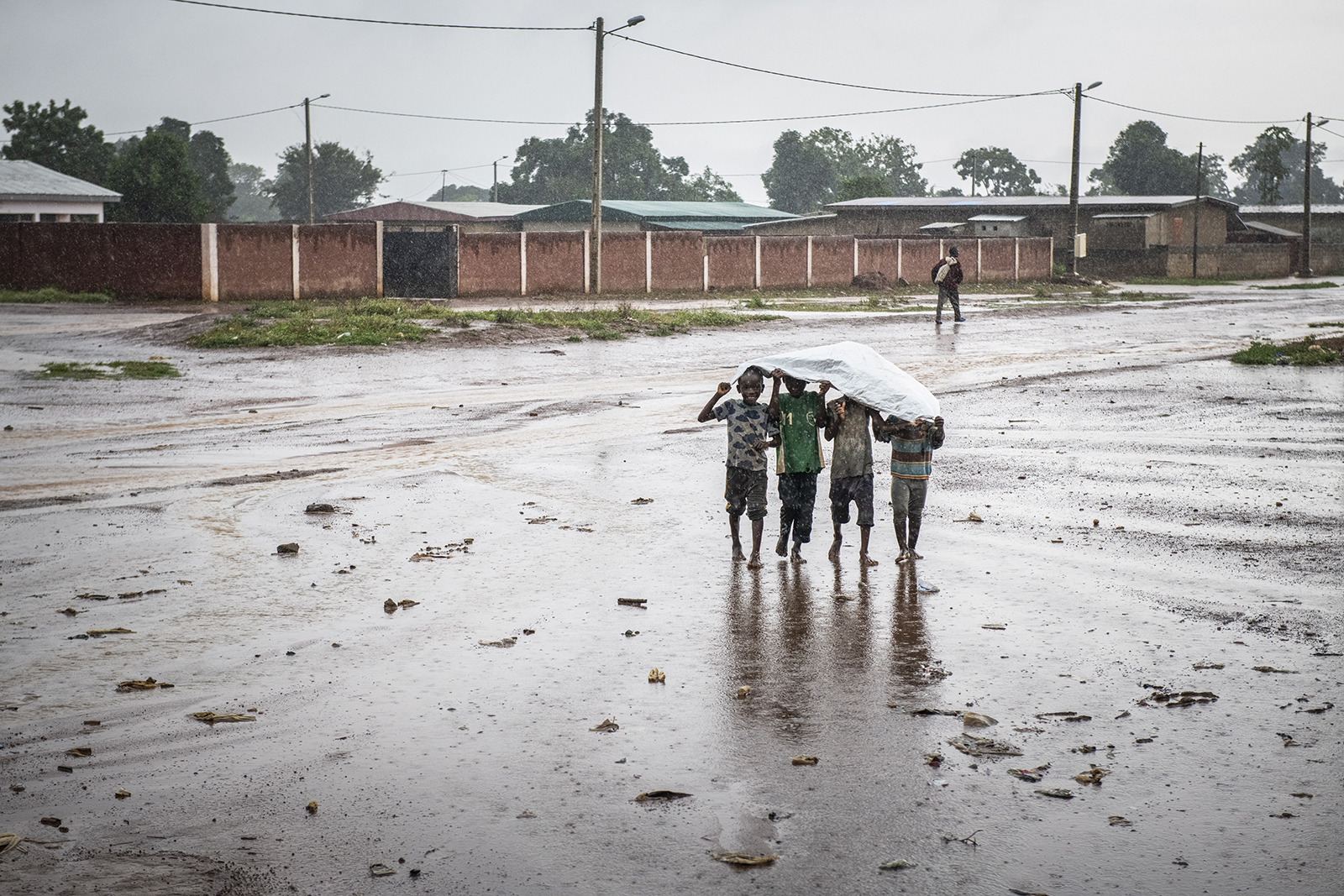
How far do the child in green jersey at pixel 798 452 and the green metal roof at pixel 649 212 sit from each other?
52847 millimetres

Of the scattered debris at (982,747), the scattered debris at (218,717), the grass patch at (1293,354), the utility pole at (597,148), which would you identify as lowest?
the scattered debris at (982,747)

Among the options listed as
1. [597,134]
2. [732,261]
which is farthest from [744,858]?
[732,261]

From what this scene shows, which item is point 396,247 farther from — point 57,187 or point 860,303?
point 57,187

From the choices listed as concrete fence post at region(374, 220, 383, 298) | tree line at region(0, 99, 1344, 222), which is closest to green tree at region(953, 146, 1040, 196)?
tree line at region(0, 99, 1344, 222)

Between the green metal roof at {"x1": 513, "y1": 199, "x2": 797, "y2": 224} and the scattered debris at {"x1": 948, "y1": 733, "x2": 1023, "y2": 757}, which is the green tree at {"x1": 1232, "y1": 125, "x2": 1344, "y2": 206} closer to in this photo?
the green metal roof at {"x1": 513, "y1": 199, "x2": 797, "y2": 224}

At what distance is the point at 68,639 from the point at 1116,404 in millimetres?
13442

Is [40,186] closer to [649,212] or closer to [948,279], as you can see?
[649,212]

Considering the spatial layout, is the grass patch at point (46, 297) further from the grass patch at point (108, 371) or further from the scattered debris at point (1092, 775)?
the scattered debris at point (1092, 775)

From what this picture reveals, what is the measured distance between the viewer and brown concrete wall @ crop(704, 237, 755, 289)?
4500 cm

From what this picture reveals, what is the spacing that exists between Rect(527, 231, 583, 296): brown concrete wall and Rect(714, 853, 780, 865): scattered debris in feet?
117

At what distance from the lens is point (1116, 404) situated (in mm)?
16734

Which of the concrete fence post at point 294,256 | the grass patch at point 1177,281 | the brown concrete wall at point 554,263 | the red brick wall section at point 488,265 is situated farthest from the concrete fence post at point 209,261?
the grass patch at point 1177,281

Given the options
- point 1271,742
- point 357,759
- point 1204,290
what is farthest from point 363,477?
point 1204,290

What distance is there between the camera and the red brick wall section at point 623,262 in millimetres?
41969
